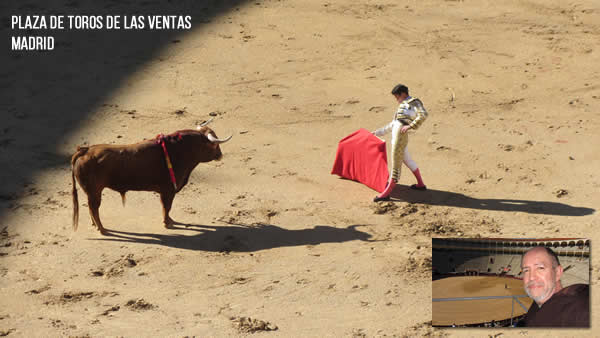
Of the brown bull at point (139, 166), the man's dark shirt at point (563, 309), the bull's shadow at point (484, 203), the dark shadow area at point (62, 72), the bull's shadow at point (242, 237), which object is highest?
the dark shadow area at point (62, 72)

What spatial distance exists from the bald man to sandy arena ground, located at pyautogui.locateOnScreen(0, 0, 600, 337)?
101 cm

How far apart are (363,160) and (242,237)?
177cm

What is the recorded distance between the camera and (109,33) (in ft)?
45.4

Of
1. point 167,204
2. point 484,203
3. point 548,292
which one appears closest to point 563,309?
point 548,292

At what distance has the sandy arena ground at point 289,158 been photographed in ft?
25.6

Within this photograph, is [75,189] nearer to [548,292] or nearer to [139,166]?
[139,166]

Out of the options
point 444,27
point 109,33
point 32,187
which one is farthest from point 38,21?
point 444,27

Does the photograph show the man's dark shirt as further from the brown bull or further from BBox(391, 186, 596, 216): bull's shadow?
the brown bull

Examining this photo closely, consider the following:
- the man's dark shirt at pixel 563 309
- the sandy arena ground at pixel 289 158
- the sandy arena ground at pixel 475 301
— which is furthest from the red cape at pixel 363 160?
the man's dark shirt at pixel 563 309

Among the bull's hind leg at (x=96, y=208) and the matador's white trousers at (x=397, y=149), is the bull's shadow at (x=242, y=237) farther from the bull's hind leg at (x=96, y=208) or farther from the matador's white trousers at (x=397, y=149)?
the matador's white trousers at (x=397, y=149)

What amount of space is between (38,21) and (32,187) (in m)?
4.94

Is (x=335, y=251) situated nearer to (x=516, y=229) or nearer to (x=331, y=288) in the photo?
(x=331, y=288)

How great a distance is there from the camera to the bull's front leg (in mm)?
8820

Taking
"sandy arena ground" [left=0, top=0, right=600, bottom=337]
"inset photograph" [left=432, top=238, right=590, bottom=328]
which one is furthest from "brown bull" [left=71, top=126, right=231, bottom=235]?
"inset photograph" [left=432, top=238, right=590, bottom=328]
